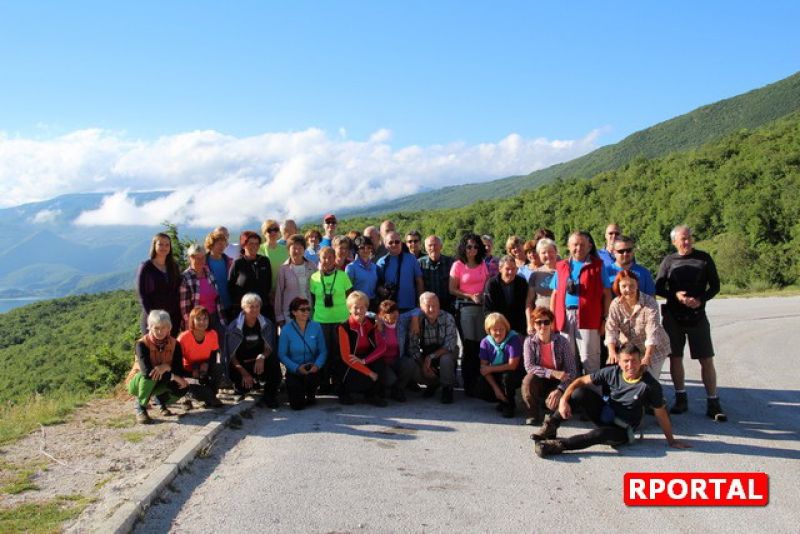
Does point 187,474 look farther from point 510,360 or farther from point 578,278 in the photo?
point 578,278

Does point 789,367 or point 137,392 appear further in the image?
point 789,367

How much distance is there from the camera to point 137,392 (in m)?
6.95

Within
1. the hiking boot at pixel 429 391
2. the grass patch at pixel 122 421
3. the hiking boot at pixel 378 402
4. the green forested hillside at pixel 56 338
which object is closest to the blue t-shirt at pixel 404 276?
the hiking boot at pixel 429 391

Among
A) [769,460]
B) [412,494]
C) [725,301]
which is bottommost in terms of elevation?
[725,301]

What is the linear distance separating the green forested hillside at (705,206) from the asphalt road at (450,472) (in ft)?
96.1

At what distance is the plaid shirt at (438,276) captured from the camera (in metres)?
8.59

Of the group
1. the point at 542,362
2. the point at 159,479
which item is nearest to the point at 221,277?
the point at 159,479

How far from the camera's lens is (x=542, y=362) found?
6840 millimetres

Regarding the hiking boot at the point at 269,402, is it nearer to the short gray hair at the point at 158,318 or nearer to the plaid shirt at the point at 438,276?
the short gray hair at the point at 158,318

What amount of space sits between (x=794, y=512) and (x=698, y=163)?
227 feet

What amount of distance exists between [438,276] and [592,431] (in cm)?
332

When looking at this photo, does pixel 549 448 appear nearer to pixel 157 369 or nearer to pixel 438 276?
pixel 438 276

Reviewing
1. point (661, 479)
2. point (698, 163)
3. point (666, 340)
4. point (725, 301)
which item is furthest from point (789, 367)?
point (698, 163)

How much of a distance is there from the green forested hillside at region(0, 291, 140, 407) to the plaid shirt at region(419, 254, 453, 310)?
26.4 meters
